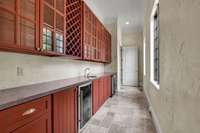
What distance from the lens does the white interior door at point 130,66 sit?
7.76 m

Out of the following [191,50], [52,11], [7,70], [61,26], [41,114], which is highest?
[52,11]

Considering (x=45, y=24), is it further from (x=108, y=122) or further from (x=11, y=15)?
(x=108, y=122)

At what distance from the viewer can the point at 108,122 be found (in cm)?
269

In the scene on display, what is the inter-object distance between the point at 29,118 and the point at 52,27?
50.6 inches

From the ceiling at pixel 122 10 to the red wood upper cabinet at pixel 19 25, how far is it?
340 cm

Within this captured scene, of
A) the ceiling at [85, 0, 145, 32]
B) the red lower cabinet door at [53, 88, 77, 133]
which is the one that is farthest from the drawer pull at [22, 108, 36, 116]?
the ceiling at [85, 0, 145, 32]

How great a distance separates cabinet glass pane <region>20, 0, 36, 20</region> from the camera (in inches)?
54.8

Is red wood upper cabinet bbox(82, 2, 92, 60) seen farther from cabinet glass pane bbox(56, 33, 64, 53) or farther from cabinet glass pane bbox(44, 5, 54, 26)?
cabinet glass pane bbox(44, 5, 54, 26)

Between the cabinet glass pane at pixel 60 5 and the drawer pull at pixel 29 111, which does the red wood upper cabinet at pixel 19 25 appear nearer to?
the cabinet glass pane at pixel 60 5

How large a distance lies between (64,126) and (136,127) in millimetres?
1458

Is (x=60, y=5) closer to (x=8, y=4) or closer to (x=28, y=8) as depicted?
(x=28, y=8)

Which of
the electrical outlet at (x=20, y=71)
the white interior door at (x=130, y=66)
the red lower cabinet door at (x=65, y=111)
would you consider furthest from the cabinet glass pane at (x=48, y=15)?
the white interior door at (x=130, y=66)

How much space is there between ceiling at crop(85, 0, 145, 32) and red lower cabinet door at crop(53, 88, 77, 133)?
3724 mm

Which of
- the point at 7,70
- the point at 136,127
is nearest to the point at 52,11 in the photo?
the point at 7,70
